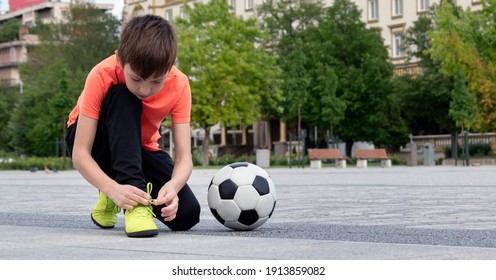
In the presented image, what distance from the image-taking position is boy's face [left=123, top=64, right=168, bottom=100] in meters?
6.79

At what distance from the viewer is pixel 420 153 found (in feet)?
201

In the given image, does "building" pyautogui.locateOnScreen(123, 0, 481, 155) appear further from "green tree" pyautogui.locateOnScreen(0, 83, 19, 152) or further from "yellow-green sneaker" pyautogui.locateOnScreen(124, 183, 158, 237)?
"yellow-green sneaker" pyautogui.locateOnScreen(124, 183, 158, 237)

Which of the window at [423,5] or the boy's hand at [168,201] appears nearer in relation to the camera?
the boy's hand at [168,201]

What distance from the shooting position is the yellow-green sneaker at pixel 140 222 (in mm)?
7016

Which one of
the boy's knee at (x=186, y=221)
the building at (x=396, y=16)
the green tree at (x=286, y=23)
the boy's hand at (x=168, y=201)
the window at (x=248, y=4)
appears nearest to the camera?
the boy's hand at (x=168, y=201)

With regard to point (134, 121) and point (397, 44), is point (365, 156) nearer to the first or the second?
point (397, 44)

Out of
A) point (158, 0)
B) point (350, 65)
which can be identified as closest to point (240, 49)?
point (350, 65)

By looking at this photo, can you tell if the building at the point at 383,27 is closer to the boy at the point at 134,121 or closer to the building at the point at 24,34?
the building at the point at 24,34

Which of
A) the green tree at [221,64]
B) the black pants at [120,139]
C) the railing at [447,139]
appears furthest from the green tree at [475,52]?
the black pants at [120,139]

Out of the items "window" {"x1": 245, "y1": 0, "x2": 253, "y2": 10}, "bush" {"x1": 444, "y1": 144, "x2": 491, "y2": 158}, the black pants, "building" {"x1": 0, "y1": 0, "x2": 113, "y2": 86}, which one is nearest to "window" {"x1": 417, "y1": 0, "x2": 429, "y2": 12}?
"bush" {"x1": 444, "y1": 144, "x2": 491, "y2": 158}

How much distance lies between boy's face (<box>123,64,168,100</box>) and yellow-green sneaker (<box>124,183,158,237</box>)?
0.76 metres

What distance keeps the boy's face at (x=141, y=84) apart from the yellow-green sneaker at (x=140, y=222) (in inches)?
29.8

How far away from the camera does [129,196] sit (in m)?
7.11
